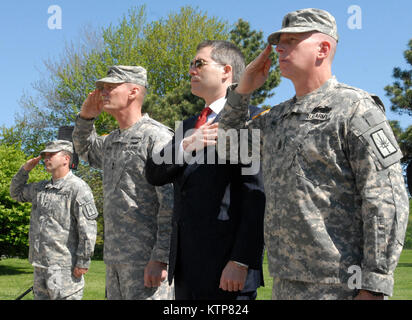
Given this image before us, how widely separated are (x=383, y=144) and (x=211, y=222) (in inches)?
48.8

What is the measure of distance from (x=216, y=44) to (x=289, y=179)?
1617 millimetres

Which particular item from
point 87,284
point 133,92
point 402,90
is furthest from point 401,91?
A: point 133,92

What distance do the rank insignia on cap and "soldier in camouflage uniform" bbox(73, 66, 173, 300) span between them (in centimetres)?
199

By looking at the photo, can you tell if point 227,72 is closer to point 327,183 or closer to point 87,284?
point 327,183

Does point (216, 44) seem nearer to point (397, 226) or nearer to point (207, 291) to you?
point (207, 291)

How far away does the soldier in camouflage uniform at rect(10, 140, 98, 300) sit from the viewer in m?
7.05

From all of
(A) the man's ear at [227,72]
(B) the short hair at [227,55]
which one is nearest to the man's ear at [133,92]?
(B) the short hair at [227,55]

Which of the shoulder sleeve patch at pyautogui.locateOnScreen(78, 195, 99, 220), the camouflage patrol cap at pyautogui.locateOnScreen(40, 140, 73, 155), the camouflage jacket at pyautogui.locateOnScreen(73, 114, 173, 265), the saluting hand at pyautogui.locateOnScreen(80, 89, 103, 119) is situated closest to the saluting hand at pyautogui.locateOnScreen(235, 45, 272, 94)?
the camouflage jacket at pyautogui.locateOnScreen(73, 114, 173, 265)

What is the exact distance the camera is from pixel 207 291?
10.9 feet

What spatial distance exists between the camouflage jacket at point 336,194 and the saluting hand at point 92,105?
2.40 metres

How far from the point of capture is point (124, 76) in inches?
184

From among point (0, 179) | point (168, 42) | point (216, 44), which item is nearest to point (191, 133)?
point (216, 44)

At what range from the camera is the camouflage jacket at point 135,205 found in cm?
419

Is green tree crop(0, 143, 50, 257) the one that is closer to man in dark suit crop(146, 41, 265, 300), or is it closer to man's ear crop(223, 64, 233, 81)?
man's ear crop(223, 64, 233, 81)
